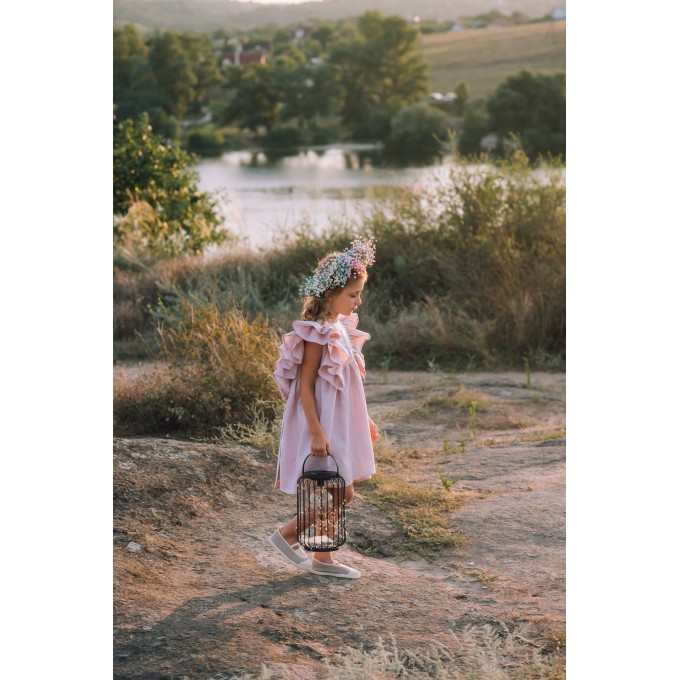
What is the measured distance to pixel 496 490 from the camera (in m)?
4.65

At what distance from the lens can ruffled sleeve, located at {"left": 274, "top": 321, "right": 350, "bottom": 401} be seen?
11.1ft

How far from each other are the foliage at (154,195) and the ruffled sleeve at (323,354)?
6.10 m

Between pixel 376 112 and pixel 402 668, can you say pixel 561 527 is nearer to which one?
pixel 402 668

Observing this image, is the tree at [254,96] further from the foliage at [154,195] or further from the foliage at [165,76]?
the foliage at [154,195]

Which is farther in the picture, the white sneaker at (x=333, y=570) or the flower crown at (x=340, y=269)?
the white sneaker at (x=333, y=570)

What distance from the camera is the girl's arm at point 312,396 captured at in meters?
3.36

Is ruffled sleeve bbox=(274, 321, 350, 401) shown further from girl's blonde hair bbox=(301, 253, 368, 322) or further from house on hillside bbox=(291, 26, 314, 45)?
house on hillside bbox=(291, 26, 314, 45)

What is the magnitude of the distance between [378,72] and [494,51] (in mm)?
2749

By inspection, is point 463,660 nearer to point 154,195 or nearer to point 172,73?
point 154,195

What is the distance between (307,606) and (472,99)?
11.9 metres

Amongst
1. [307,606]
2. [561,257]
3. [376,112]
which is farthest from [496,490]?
[376,112]

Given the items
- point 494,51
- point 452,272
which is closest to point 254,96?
point 494,51

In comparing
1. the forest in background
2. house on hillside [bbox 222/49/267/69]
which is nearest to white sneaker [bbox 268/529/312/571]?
the forest in background

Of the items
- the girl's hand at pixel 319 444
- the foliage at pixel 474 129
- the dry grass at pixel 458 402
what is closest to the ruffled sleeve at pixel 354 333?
the girl's hand at pixel 319 444
